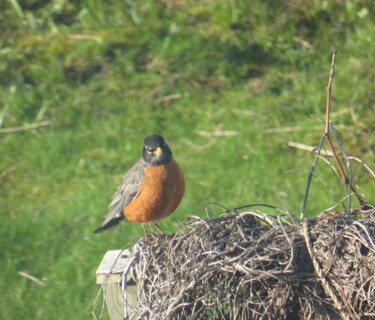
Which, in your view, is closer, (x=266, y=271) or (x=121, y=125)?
(x=266, y=271)

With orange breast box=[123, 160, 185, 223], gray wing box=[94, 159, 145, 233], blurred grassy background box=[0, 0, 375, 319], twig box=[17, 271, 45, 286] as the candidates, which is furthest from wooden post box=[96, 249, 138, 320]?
twig box=[17, 271, 45, 286]

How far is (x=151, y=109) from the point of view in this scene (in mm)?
6797

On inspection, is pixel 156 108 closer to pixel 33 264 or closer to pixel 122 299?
pixel 33 264

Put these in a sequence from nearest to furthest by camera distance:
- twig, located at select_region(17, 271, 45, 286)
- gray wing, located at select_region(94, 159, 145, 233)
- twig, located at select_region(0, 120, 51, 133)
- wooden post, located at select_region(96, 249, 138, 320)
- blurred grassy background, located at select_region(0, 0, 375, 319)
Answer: wooden post, located at select_region(96, 249, 138, 320) < gray wing, located at select_region(94, 159, 145, 233) < twig, located at select_region(17, 271, 45, 286) < blurred grassy background, located at select_region(0, 0, 375, 319) < twig, located at select_region(0, 120, 51, 133)

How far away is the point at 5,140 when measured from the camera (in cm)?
654

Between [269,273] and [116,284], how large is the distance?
0.72 m

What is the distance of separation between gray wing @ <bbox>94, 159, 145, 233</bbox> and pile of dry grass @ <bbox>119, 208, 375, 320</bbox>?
145 cm

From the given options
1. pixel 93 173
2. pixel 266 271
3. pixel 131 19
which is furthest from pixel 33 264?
pixel 131 19

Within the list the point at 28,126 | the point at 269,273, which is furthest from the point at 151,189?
the point at 28,126

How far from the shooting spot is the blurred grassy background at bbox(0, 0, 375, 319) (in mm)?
5340

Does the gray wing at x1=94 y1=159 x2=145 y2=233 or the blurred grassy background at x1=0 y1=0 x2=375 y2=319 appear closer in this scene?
the gray wing at x1=94 y1=159 x2=145 y2=233

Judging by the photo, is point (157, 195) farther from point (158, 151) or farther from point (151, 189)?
point (158, 151)

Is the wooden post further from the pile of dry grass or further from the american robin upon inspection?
the american robin

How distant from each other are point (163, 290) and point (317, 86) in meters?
4.43
